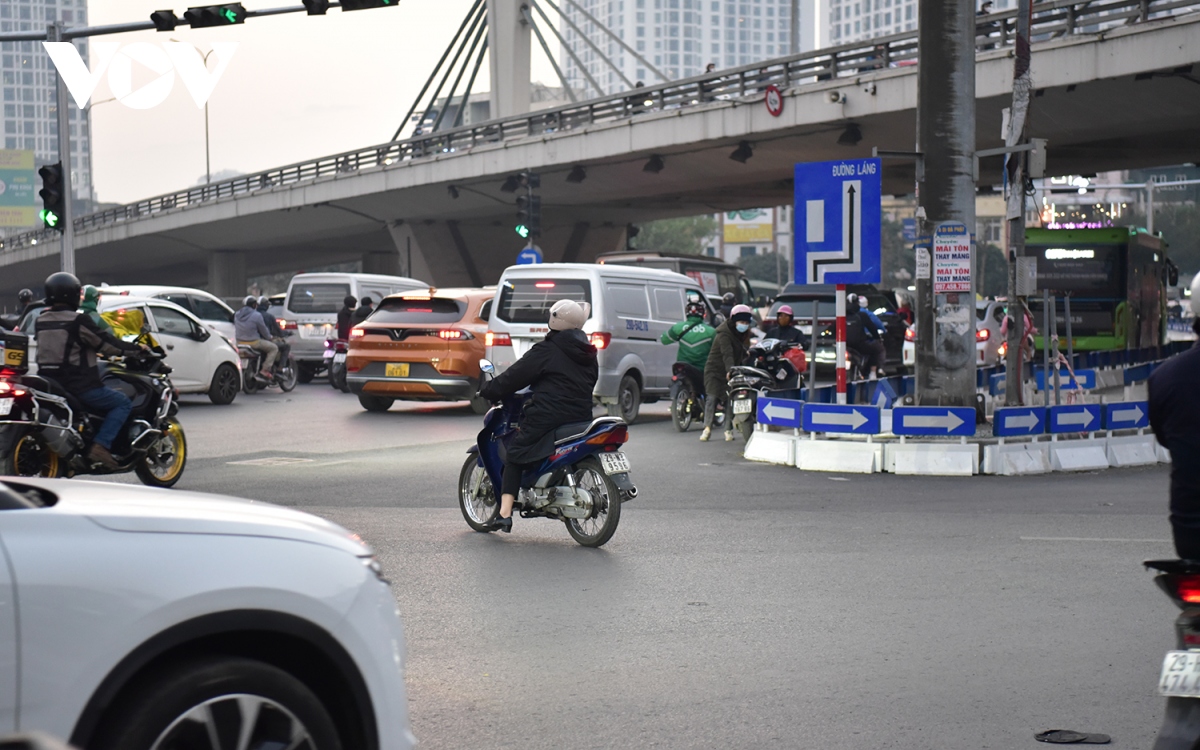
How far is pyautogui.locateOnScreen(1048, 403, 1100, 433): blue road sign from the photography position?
1380cm

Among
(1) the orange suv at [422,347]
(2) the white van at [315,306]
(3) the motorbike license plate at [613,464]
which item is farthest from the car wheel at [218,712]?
(2) the white van at [315,306]

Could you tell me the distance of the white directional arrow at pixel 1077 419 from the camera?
45.4 feet

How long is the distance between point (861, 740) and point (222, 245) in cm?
6401

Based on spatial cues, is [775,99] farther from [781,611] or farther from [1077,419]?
[781,611]

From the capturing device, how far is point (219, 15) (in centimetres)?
2081

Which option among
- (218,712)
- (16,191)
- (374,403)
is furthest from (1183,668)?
(16,191)

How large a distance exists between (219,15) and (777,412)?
11.4 metres

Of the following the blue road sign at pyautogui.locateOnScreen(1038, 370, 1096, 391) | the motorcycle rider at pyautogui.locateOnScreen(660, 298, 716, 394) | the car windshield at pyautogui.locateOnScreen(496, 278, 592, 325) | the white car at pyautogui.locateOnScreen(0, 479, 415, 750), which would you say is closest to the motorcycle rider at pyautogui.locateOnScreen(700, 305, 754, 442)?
the motorcycle rider at pyautogui.locateOnScreen(660, 298, 716, 394)

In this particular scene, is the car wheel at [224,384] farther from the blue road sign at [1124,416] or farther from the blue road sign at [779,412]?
the blue road sign at [1124,416]

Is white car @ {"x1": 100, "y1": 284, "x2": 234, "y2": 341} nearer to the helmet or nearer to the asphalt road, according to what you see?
the asphalt road

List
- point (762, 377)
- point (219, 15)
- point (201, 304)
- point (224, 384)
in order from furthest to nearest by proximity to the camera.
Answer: point (201, 304)
point (224, 384)
point (219, 15)
point (762, 377)

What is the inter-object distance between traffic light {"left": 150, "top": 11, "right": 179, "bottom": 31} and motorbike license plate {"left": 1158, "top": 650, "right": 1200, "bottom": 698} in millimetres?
19465

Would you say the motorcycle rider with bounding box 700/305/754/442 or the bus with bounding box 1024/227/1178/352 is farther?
the bus with bounding box 1024/227/1178/352

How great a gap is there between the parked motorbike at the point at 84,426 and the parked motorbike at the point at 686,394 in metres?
7.01
